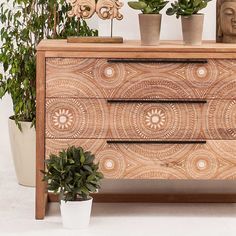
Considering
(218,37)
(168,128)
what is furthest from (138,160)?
(218,37)

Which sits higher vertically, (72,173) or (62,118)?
(62,118)

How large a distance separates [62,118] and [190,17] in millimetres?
792

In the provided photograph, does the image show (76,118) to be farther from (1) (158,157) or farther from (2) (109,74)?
(1) (158,157)

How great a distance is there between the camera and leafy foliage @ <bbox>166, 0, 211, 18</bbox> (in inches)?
150

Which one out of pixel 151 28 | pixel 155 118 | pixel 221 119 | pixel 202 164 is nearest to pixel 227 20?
pixel 151 28

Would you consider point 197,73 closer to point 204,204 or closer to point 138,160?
point 138,160

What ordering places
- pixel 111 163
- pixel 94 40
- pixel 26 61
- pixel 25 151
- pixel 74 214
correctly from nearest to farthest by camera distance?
pixel 74 214 < pixel 111 163 < pixel 94 40 < pixel 26 61 < pixel 25 151

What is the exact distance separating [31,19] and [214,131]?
1353mm

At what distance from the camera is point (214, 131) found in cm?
379

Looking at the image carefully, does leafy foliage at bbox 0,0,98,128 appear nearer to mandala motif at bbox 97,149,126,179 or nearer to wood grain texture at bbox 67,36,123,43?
wood grain texture at bbox 67,36,123,43

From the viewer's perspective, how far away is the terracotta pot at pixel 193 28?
383 cm

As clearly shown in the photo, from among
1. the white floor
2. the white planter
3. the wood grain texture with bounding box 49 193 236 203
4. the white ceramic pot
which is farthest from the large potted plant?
the white planter

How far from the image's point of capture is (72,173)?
370cm

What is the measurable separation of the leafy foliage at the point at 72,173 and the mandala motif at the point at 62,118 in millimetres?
122
